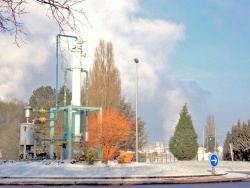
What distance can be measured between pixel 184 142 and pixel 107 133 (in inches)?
670

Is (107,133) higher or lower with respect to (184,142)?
higher

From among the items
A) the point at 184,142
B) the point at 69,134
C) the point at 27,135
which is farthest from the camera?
the point at 184,142

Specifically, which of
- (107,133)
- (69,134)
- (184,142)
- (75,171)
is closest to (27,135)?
(69,134)

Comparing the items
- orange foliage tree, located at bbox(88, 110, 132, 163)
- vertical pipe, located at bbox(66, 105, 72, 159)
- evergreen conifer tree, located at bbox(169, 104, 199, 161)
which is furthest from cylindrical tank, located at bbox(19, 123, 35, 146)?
evergreen conifer tree, located at bbox(169, 104, 199, 161)

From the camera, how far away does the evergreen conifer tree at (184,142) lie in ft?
156

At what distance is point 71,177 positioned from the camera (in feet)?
72.6

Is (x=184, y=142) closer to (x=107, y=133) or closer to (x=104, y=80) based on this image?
(x=104, y=80)

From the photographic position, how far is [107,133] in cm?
3272

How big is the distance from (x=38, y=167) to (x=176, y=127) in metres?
25.1

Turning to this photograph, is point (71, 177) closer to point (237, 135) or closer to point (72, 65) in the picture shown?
point (72, 65)

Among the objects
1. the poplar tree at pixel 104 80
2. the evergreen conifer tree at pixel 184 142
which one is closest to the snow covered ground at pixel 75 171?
the evergreen conifer tree at pixel 184 142

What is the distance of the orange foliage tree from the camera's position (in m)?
32.3

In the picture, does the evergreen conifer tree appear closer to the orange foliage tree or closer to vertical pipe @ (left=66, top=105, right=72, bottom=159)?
the orange foliage tree

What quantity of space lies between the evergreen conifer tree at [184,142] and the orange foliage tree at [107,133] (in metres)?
13.7
